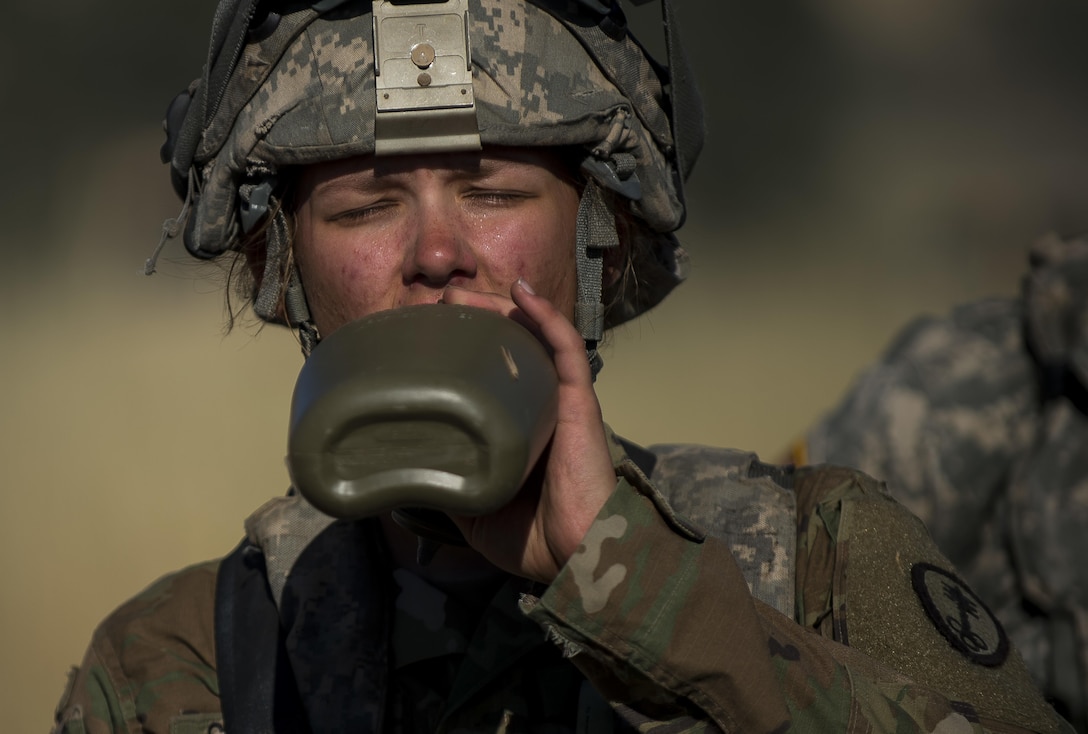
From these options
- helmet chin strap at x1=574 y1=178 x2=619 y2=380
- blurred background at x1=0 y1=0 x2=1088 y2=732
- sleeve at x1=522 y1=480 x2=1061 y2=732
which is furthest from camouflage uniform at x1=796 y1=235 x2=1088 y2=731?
blurred background at x1=0 y1=0 x2=1088 y2=732

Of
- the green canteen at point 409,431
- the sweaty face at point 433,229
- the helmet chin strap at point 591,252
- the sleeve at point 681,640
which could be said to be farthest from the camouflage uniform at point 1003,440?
the green canteen at point 409,431

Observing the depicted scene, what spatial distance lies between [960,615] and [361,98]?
1.27 meters

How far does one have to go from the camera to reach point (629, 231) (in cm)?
262

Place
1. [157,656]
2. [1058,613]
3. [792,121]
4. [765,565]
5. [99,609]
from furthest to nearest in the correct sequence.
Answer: [792,121] → [99,609] → [1058,613] → [157,656] → [765,565]

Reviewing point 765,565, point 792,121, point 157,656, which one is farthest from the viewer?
point 792,121

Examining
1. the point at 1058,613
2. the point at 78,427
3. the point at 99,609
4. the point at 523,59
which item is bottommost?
the point at 99,609

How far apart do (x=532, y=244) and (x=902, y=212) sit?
5.28m

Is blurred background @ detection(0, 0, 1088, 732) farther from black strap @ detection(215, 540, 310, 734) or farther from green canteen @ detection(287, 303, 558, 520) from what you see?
green canteen @ detection(287, 303, 558, 520)

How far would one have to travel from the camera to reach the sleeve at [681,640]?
1.68m

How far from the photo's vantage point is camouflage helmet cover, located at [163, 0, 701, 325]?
226cm

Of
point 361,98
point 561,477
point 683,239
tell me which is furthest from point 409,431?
point 683,239

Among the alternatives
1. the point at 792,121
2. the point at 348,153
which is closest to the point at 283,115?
the point at 348,153

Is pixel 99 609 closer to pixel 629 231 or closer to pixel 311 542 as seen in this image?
pixel 311 542

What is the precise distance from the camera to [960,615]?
216 cm
